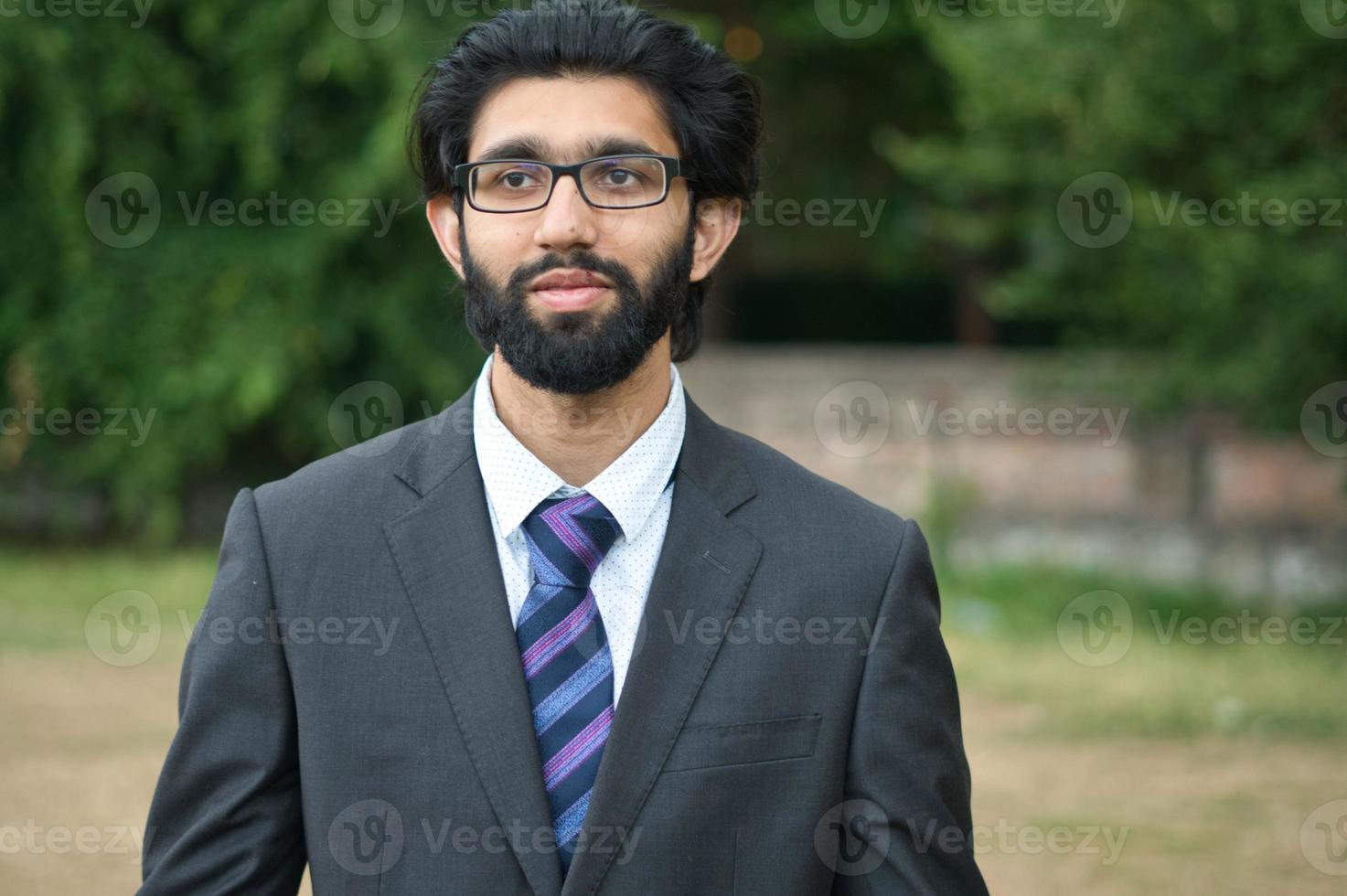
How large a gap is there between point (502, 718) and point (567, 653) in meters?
0.17

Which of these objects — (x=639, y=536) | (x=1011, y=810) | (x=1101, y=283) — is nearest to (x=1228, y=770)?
(x=1011, y=810)

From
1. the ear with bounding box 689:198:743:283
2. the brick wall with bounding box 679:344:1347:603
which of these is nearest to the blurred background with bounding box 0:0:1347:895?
the brick wall with bounding box 679:344:1347:603

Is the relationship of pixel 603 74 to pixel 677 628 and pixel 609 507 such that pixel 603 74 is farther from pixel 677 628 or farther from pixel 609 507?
pixel 677 628

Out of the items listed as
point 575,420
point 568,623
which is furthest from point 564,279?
point 568,623

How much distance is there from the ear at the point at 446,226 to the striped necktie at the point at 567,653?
Answer: 54cm

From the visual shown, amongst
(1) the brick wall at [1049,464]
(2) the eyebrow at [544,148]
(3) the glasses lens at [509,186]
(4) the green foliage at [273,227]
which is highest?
(2) the eyebrow at [544,148]

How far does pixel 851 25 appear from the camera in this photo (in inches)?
582

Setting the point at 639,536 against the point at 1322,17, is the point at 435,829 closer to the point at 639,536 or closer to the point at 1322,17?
the point at 639,536

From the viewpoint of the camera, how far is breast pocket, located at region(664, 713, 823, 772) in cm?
245

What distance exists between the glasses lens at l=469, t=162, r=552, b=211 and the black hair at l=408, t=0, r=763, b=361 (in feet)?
0.37

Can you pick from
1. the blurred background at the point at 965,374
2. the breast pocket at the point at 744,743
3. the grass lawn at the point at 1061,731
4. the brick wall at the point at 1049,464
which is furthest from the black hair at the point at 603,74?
the brick wall at the point at 1049,464

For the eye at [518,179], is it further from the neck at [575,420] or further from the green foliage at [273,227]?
the green foliage at [273,227]

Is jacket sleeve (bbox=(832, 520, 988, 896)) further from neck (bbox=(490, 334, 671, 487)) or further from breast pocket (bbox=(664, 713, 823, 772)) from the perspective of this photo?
neck (bbox=(490, 334, 671, 487))

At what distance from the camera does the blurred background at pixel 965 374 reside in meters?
8.23
